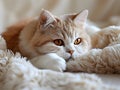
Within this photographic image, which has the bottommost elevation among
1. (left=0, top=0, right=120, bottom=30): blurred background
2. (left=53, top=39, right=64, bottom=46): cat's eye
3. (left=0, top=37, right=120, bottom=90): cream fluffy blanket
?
(left=0, top=37, right=120, bottom=90): cream fluffy blanket

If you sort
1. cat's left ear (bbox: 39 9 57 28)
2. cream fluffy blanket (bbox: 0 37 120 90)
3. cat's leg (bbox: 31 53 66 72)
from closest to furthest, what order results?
1. cream fluffy blanket (bbox: 0 37 120 90)
2. cat's leg (bbox: 31 53 66 72)
3. cat's left ear (bbox: 39 9 57 28)

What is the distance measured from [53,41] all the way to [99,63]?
0.22 m

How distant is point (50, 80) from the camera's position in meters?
1.02

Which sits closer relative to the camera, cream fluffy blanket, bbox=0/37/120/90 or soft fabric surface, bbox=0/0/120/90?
cream fluffy blanket, bbox=0/37/120/90

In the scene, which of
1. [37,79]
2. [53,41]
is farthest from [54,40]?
[37,79]

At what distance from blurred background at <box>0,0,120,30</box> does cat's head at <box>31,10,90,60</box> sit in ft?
1.30

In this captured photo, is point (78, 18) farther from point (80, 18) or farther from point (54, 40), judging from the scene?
point (54, 40)

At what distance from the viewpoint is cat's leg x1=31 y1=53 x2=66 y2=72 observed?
1145mm

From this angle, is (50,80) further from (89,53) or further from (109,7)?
(109,7)

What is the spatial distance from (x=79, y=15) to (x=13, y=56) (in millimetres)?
375

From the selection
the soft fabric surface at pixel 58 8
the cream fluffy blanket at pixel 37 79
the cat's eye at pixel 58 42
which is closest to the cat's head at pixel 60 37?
the cat's eye at pixel 58 42

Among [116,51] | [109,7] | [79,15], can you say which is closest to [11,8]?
[79,15]

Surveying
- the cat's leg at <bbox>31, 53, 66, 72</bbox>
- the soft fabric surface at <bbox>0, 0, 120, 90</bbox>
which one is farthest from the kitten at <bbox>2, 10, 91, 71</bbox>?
the soft fabric surface at <bbox>0, 0, 120, 90</bbox>

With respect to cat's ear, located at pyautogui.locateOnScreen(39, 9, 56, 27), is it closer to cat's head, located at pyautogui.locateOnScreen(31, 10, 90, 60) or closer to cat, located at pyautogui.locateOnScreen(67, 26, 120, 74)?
cat's head, located at pyautogui.locateOnScreen(31, 10, 90, 60)
